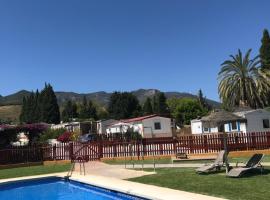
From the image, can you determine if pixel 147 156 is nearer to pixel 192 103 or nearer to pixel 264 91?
pixel 264 91

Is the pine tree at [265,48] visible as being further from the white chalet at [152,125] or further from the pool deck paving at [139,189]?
the pool deck paving at [139,189]

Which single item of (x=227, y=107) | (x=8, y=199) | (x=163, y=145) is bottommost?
(x=8, y=199)

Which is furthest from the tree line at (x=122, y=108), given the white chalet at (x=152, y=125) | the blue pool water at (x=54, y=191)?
the blue pool water at (x=54, y=191)

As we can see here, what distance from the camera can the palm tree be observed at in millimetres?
50812

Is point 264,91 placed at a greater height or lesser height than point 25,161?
greater

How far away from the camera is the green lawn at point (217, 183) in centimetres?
1105

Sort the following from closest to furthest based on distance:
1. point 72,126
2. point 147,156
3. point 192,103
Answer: point 147,156 < point 72,126 < point 192,103

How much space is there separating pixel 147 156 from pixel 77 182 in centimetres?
978

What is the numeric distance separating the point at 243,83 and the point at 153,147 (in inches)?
1122

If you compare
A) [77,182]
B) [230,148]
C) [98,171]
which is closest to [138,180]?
[77,182]

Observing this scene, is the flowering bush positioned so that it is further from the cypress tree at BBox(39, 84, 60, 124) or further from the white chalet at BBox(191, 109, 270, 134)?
the cypress tree at BBox(39, 84, 60, 124)

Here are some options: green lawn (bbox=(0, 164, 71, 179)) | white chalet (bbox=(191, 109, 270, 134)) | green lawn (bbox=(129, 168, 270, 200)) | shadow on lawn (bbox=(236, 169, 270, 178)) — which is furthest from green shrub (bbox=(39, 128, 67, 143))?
shadow on lawn (bbox=(236, 169, 270, 178))

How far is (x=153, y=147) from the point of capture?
2678 cm

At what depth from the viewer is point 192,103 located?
94750 millimetres
